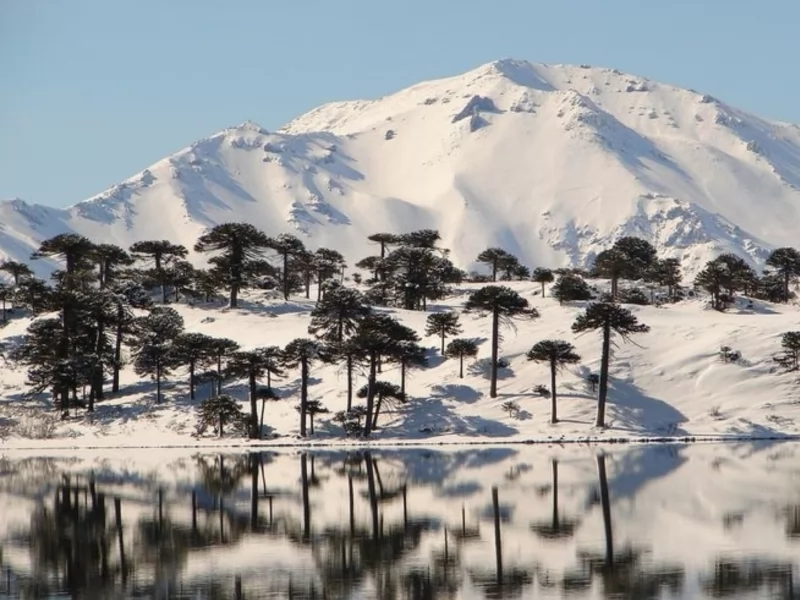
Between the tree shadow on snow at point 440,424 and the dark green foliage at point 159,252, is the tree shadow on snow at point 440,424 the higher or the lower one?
the lower one

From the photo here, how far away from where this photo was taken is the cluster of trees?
88.4 m

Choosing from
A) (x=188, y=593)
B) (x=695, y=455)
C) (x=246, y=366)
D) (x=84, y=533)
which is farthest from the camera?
(x=246, y=366)

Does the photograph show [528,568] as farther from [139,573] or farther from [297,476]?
[297,476]

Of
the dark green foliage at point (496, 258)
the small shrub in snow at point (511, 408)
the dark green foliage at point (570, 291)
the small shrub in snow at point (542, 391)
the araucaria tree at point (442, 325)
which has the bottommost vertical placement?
the small shrub in snow at point (511, 408)

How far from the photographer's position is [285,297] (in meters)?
130

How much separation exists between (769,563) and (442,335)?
64074 millimetres

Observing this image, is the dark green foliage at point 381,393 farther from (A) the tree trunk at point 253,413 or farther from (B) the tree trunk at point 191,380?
(B) the tree trunk at point 191,380

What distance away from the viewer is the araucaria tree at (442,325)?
324 ft

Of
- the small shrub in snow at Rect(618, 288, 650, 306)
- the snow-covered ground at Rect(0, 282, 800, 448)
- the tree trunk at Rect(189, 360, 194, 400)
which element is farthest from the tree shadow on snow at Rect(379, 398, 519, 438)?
the small shrub in snow at Rect(618, 288, 650, 306)

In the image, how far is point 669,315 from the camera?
10662cm

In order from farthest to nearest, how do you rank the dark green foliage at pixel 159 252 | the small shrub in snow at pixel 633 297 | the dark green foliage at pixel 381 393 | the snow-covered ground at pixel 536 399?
the dark green foliage at pixel 159 252 < the small shrub in snow at pixel 633 297 < the dark green foliage at pixel 381 393 < the snow-covered ground at pixel 536 399

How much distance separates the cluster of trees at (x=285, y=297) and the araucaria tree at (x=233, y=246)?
5.6 inches

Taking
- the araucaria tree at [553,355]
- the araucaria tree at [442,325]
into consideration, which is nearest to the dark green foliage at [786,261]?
the araucaria tree at [442,325]

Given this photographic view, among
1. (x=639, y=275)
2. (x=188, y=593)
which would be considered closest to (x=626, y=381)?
(x=639, y=275)
